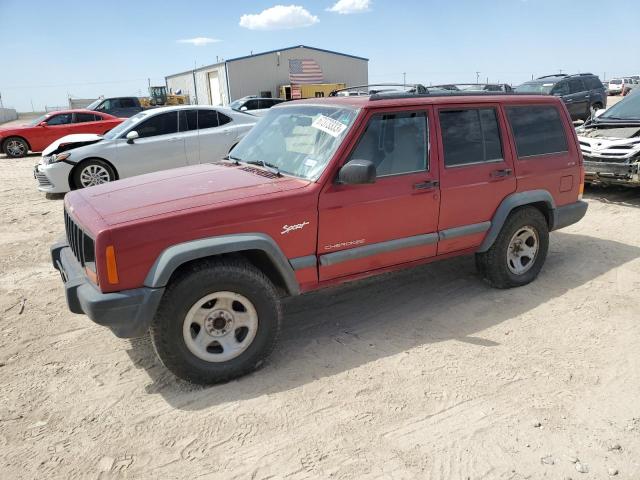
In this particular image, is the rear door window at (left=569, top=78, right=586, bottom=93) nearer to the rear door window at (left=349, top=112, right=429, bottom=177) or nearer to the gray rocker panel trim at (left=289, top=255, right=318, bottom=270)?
the rear door window at (left=349, top=112, right=429, bottom=177)

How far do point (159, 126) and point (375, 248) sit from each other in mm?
6627

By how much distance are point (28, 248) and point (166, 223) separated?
424cm

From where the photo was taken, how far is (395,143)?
394cm

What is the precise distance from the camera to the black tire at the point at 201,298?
10.2 ft

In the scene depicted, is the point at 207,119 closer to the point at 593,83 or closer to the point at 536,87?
the point at 536,87

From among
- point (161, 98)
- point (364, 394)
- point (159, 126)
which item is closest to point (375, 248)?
point (364, 394)

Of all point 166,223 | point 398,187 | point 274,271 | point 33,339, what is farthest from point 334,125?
point 33,339

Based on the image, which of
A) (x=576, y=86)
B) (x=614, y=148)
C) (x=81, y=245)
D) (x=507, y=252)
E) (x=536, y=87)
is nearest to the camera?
(x=81, y=245)

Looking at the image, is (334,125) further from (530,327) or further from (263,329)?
(530,327)

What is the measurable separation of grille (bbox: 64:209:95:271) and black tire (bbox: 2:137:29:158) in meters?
14.4

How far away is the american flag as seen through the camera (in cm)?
3491

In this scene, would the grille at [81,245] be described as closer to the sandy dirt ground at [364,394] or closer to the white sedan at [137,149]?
the sandy dirt ground at [364,394]

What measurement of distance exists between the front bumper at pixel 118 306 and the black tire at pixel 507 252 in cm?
303

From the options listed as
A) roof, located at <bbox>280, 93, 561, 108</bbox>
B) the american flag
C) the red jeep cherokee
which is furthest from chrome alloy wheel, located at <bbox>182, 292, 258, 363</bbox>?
the american flag
